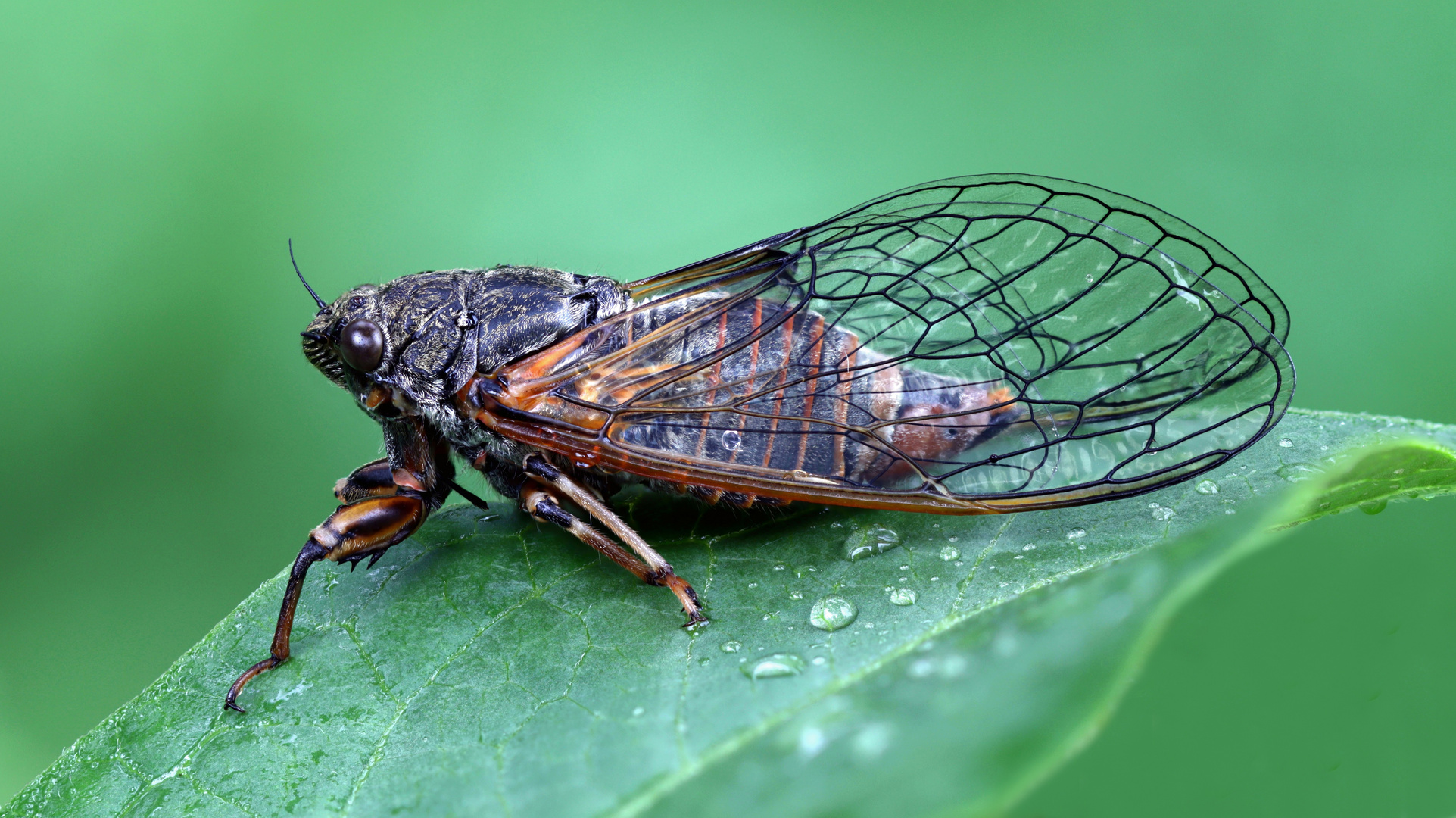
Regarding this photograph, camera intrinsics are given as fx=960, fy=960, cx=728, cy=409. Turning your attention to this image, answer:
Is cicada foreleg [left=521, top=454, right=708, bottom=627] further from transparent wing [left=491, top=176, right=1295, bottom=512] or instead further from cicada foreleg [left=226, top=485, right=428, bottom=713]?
cicada foreleg [left=226, top=485, right=428, bottom=713]

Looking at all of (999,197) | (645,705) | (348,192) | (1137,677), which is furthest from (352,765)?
(348,192)

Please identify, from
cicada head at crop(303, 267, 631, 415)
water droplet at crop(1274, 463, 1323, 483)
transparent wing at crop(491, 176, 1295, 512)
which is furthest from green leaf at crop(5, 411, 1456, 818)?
cicada head at crop(303, 267, 631, 415)

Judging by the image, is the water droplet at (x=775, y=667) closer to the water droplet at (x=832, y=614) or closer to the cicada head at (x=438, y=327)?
the water droplet at (x=832, y=614)

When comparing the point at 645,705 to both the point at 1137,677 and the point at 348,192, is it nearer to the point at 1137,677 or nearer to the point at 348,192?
the point at 1137,677

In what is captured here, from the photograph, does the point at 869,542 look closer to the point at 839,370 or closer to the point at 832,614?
the point at 832,614

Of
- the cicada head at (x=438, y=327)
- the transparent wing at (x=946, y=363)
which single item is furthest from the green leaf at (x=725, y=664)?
the cicada head at (x=438, y=327)

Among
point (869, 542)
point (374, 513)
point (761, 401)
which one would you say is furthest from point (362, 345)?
point (869, 542)
